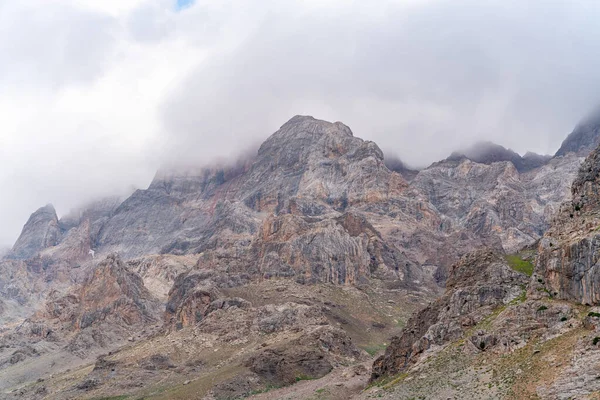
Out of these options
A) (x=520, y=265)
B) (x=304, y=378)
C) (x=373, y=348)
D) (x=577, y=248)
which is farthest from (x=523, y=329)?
(x=373, y=348)

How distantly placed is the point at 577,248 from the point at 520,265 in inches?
1032

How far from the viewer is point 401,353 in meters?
94.4

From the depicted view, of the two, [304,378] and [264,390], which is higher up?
[264,390]

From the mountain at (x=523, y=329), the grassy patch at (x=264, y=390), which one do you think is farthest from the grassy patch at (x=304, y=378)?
the mountain at (x=523, y=329)

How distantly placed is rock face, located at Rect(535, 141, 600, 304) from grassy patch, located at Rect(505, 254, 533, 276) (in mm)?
10269

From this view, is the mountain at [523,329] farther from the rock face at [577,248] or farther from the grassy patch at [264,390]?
the grassy patch at [264,390]

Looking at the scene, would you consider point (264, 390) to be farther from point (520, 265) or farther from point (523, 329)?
point (523, 329)

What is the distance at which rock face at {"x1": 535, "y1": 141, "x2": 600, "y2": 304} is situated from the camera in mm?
64688

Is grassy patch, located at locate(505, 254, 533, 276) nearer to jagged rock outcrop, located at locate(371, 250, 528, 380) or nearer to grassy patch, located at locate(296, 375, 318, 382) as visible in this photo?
jagged rock outcrop, located at locate(371, 250, 528, 380)

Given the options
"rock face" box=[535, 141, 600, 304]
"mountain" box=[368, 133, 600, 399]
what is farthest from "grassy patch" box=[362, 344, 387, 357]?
"rock face" box=[535, 141, 600, 304]

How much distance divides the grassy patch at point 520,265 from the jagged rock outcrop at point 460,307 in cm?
146

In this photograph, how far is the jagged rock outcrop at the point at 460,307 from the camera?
81588 mm

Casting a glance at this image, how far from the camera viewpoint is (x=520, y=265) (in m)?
92.9

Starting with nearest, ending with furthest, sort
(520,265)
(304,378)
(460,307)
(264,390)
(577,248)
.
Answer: (577,248) → (460,307) → (520,265) → (264,390) → (304,378)
